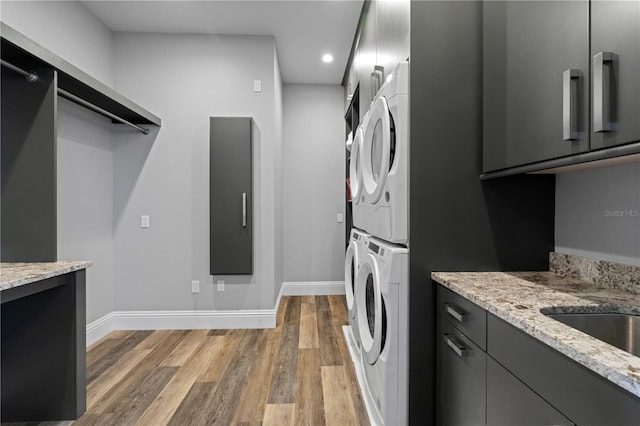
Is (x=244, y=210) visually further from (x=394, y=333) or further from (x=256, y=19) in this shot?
(x=394, y=333)

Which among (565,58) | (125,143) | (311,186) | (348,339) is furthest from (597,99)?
(311,186)

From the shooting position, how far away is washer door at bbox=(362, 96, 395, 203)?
5.79 feet

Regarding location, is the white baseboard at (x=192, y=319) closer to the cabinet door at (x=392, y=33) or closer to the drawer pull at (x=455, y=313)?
the drawer pull at (x=455, y=313)

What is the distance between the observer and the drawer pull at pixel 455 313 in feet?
4.40

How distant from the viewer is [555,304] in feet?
Result: 3.68

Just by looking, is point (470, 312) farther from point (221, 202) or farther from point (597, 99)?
point (221, 202)

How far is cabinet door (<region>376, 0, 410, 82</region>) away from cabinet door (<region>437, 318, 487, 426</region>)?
1255 millimetres

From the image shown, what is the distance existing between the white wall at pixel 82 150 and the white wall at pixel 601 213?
324 cm

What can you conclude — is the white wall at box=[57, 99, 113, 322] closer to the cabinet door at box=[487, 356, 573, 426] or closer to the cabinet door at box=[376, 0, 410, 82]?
the cabinet door at box=[376, 0, 410, 82]

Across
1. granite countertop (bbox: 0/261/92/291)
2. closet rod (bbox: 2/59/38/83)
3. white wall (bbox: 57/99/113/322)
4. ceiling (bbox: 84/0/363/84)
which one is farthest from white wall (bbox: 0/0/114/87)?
granite countertop (bbox: 0/261/92/291)

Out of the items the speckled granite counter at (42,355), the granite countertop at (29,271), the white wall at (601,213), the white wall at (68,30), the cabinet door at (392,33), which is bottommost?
the speckled granite counter at (42,355)

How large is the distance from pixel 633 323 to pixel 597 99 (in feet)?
2.23

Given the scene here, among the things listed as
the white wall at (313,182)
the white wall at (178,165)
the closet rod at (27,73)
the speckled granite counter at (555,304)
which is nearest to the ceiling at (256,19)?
the white wall at (178,165)

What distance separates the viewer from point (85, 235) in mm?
3111
